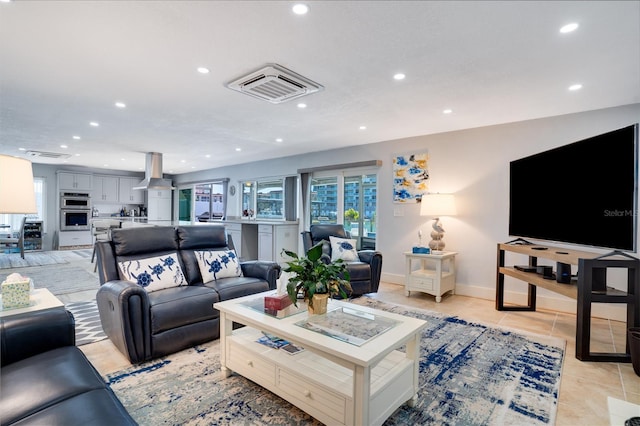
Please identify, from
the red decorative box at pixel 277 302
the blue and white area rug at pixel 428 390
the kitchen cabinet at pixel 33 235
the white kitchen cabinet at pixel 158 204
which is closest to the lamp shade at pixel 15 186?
the blue and white area rug at pixel 428 390

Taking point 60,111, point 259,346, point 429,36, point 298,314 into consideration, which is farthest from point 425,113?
point 60,111

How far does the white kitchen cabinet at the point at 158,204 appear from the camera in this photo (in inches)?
383

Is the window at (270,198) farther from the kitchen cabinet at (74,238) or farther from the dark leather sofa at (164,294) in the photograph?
the kitchen cabinet at (74,238)

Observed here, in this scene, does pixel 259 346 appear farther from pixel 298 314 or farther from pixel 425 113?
pixel 425 113

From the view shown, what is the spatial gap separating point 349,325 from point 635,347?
213cm

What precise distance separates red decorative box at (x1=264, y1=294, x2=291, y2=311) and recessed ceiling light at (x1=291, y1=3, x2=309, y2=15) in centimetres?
171

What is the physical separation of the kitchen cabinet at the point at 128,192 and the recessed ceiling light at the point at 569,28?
10577 mm

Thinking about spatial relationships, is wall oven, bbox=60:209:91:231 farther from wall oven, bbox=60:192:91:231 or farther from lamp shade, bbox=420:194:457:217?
lamp shade, bbox=420:194:457:217

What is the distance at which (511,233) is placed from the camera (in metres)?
3.95

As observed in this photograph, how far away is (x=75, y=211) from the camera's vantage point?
343 inches

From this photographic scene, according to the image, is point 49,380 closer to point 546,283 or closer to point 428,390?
point 428,390

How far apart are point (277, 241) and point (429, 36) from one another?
4725mm

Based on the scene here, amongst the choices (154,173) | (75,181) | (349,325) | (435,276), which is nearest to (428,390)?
(349,325)

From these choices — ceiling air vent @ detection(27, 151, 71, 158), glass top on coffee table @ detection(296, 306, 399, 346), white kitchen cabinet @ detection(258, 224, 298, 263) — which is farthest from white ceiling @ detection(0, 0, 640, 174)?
ceiling air vent @ detection(27, 151, 71, 158)
